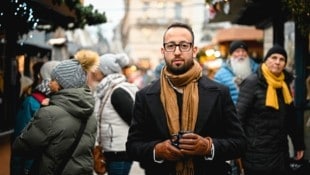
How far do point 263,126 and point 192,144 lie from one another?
2.65 metres

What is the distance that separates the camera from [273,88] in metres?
6.18

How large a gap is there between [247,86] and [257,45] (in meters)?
14.9

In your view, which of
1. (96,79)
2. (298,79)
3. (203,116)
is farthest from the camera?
(298,79)

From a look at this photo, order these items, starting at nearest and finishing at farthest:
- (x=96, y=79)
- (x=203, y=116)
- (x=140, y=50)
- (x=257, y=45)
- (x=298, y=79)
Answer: (x=203, y=116)
(x=96, y=79)
(x=298, y=79)
(x=257, y=45)
(x=140, y=50)

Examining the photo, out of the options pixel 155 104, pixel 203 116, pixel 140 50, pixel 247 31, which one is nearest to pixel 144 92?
pixel 155 104

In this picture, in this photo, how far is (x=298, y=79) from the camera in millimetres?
7668

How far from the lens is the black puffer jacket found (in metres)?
6.04

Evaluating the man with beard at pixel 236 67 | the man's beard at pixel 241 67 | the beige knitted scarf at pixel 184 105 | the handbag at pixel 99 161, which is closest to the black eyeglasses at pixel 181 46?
the beige knitted scarf at pixel 184 105

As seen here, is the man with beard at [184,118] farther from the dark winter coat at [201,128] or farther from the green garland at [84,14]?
the green garland at [84,14]

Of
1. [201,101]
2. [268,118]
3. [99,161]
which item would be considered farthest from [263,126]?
[201,101]

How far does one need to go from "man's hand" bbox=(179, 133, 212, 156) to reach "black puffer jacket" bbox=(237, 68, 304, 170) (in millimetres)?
2520

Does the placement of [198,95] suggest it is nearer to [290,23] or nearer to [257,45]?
[290,23]

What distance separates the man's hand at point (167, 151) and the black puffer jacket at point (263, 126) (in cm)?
252

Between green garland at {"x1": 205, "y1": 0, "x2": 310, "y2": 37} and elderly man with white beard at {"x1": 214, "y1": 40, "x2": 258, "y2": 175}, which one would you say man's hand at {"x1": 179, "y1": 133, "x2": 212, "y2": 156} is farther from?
elderly man with white beard at {"x1": 214, "y1": 40, "x2": 258, "y2": 175}
